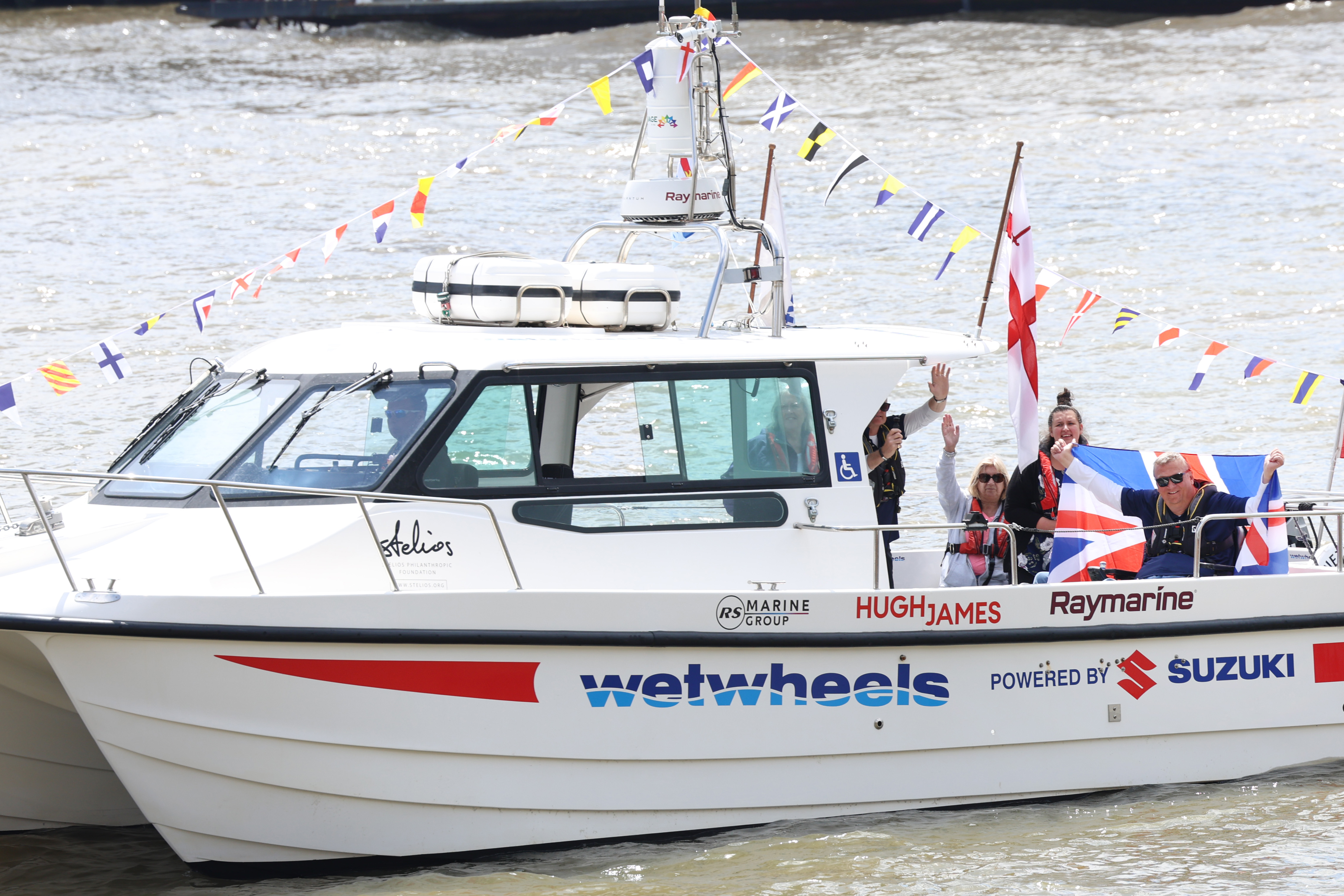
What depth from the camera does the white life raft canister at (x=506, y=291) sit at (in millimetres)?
6582

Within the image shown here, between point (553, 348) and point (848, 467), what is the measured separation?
136 centimetres

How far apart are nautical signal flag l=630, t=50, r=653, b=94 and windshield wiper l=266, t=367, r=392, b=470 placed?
1.91 meters

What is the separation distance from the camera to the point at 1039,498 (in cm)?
684

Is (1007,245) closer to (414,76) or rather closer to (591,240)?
(591,240)

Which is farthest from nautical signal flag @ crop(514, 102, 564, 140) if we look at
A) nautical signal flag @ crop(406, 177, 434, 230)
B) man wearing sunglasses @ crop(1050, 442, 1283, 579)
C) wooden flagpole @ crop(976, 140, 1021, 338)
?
man wearing sunglasses @ crop(1050, 442, 1283, 579)

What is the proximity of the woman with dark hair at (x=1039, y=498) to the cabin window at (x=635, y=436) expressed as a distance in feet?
3.31

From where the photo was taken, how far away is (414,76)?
1345 inches

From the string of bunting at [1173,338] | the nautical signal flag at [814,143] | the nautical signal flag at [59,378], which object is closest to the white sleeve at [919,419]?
the string of bunting at [1173,338]

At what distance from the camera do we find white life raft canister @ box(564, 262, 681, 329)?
6625 millimetres

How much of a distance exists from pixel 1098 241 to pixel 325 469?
49.4 feet

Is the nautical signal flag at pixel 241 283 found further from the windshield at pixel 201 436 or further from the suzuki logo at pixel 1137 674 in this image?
the suzuki logo at pixel 1137 674

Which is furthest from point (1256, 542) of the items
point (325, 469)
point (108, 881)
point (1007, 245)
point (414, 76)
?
point (414, 76)

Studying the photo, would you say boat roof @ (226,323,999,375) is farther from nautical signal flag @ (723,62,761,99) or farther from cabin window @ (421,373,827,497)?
nautical signal flag @ (723,62,761,99)

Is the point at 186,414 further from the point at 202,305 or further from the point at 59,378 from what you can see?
the point at 202,305
